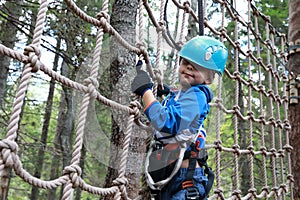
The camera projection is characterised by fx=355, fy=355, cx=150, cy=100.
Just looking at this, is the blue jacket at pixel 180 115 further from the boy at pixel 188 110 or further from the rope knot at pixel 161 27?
the rope knot at pixel 161 27

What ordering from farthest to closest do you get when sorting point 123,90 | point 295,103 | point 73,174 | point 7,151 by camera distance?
point 295,103, point 123,90, point 73,174, point 7,151

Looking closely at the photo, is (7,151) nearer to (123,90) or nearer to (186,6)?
(186,6)

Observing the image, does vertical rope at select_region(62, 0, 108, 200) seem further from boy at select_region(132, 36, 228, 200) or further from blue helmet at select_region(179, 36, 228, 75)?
blue helmet at select_region(179, 36, 228, 75)

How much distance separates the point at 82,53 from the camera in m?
3.10

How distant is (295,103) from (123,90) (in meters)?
1.37

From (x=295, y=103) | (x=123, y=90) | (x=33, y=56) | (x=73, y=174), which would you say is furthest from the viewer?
(x=295, y=103)

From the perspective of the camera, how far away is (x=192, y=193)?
105 centimetres

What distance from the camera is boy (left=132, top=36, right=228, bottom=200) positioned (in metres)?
1.02

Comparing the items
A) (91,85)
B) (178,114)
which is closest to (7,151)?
(91,85)

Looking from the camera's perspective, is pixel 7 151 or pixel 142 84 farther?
pixel 142 84

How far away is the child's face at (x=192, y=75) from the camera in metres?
1.14

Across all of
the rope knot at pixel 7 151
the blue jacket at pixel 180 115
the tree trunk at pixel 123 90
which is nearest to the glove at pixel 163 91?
the blue jacket at pixel 180 115

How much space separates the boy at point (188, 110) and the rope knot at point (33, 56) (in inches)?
13.0

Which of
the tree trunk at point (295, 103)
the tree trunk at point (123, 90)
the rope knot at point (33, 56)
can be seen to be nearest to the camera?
the rope knot at point (33, 56)
